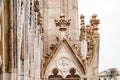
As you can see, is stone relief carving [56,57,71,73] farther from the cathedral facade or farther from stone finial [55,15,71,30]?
stone finial [55,15,71,30]

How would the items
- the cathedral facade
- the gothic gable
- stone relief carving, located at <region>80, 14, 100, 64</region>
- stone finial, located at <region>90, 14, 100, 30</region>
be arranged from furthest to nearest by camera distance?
1. stone finial, located at <region>90, 14, 100, 30</region>
2. stone relief carving, located at <region>80, 14, 100, 64</region>
3. the gothic gable
4. the cathedral facade

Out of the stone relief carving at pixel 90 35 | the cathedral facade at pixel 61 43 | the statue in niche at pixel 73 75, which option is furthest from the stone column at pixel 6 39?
the stone relief carving at pixel 90 35

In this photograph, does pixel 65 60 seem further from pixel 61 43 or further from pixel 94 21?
pixel 94 21

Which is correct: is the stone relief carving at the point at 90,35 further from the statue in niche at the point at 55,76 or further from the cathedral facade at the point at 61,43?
the statue in niche at the point at 55,76

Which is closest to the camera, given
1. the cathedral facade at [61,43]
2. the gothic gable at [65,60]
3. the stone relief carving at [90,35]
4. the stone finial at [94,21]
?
the cathedral facade at [61,43]

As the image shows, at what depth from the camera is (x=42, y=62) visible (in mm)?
13875

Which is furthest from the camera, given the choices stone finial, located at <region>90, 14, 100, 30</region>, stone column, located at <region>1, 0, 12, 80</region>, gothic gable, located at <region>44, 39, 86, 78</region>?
stone finial, located at <region>90, 14, 100, 30</region>

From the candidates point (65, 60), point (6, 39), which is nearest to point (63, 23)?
point (65, 60)

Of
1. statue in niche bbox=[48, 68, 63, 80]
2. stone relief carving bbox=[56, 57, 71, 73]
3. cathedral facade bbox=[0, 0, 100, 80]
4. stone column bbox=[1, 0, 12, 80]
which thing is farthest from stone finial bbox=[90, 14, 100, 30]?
stone column bbox=[1, 0, 12, 80]

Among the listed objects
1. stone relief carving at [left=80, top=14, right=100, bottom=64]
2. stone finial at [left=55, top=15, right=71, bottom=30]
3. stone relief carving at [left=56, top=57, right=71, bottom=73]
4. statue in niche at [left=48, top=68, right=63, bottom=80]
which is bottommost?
statue in niche at [left=48, top=68, right=63, bottom=80]

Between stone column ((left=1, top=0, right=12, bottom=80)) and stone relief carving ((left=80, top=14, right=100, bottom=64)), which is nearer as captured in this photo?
stone column ((left=1, top=0, right=12, bottom=80))

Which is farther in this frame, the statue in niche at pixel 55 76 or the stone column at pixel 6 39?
the statue in niche at pixel 55 76

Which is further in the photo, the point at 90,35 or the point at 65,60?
the point at 90,35

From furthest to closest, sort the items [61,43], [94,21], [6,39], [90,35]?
[94,21]
[90,35]
[61,43]
[6,39]
